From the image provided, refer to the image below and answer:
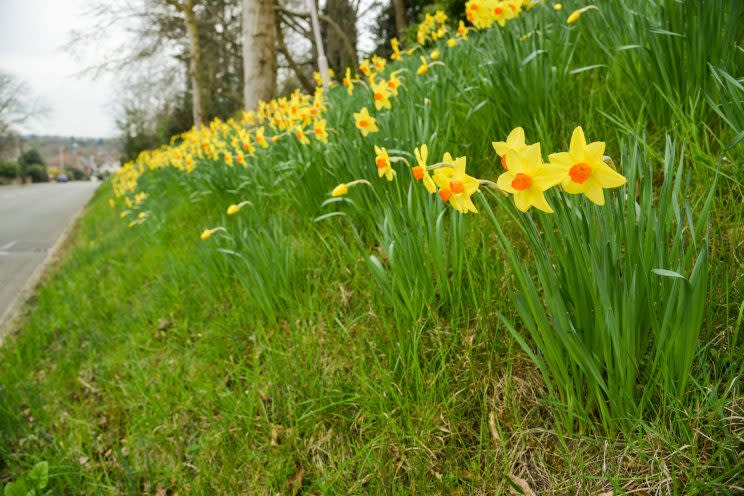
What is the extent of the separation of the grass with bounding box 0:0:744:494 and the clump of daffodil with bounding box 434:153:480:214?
0.44ft

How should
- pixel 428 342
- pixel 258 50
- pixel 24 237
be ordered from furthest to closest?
pixel 24 237
pixel 258 50
pixel 428 342

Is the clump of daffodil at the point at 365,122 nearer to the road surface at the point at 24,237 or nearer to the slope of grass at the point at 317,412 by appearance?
the slope of grass at the point at 317,412

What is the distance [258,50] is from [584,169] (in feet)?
20.3

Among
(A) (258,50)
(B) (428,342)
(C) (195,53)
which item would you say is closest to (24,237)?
(A) (258,50)

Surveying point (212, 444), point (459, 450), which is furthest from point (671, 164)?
point (212, 444)

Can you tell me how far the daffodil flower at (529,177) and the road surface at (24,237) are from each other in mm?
4428

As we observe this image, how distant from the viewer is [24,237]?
7.68 m

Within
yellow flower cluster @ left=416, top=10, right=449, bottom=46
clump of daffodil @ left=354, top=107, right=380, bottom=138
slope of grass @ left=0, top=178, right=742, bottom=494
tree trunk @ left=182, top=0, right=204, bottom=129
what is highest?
tree trunk @ left=182, top=0, right=204, bottom=129

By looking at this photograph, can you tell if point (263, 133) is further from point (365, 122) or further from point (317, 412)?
point (317, 412)

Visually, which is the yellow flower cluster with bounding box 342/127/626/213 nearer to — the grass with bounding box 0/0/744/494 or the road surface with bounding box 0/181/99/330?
the grass with bounding box 0/0/744/494

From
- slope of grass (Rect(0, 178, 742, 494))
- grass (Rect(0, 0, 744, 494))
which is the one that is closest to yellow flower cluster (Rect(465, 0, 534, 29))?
grass (Rect(0, 0, 744, 494))

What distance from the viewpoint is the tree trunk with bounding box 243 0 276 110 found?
5930 millimetres

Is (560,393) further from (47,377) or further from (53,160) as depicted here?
(53,160)

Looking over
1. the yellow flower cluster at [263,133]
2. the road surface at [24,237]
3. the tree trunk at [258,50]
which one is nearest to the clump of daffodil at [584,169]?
the yellow flower cluster at [263,133]
